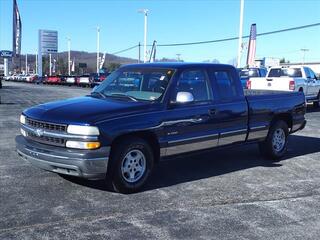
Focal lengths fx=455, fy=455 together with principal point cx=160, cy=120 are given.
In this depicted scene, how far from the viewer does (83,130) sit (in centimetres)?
563

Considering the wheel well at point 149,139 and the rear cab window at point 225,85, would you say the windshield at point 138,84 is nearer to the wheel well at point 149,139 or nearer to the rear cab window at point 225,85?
the wheel well at point 149,139

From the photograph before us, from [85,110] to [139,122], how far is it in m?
→ 0.73

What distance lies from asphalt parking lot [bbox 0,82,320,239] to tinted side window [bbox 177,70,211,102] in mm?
1311

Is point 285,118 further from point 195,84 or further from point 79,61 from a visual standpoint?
point 79,61

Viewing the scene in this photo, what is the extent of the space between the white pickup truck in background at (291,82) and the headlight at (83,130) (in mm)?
13308

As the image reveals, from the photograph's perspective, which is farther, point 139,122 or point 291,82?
point 291,82

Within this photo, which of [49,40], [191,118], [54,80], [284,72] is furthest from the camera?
[49,40]

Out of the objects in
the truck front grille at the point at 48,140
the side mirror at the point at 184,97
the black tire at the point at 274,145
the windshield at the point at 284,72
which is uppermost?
the windshield at the point at 284,72

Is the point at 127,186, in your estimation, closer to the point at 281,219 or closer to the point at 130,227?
the point at 130,227

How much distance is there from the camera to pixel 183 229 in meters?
4.91

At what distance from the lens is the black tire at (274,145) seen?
8.67 meters

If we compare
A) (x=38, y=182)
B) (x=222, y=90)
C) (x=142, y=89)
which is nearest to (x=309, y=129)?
(x=222, y=90)

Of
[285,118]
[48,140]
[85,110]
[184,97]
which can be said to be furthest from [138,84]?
[285,118]

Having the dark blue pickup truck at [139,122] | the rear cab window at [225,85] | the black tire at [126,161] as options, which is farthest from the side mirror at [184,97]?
the rear cab window at [225,85]
